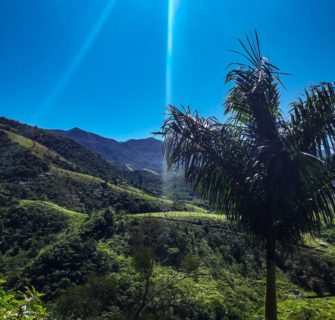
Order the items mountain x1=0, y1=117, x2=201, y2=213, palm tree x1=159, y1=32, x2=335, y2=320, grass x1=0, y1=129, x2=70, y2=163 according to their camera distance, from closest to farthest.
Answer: palm tree x1=159, y1=32, x2=335, y2=320 < mountain x1=0, y1=117, x2=201, y2=213 < grass x1=0, y1=129, x2=70, y2=163

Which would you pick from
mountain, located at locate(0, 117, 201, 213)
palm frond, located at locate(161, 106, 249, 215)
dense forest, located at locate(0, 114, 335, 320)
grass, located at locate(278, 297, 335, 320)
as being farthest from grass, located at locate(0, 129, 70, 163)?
palm frond, located at locate(161, 106, 249, 215)

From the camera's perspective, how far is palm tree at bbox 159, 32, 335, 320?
5.60 metres

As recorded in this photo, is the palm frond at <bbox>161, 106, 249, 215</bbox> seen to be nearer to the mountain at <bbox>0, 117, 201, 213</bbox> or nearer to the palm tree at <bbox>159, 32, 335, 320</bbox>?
the palm tree at <bbox>159, 32, 335, 320</bbox>

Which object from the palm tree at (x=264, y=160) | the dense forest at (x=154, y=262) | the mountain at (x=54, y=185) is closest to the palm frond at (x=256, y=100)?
the palm tree at (x=264, y=160)

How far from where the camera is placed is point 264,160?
5.79 meters

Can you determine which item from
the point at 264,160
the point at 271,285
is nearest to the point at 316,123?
the point at 264,160

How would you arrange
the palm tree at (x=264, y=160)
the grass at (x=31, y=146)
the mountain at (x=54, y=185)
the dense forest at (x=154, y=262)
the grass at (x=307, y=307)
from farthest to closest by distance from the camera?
the grass at (x=31, y=146) → the mountain at (x=54, y=185) → the dense forest at (x=154, y=262) → the grass at (x=307, y=307) → the palm tree at (x=264, y=160)

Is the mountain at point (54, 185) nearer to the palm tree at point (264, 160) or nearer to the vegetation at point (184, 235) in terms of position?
the vegetation at point (184, 235)

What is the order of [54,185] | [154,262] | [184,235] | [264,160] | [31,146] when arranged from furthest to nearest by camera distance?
[31,146] → [54,185] → [184,235] → [154,262] → [264,160]

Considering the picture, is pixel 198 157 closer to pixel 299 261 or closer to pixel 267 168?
pixel 267 168

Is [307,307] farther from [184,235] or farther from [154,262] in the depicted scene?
[184,235]

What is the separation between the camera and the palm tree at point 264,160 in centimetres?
560

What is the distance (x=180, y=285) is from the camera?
3666cm

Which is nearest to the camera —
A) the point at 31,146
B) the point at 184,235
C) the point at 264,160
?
the point at 264,160
